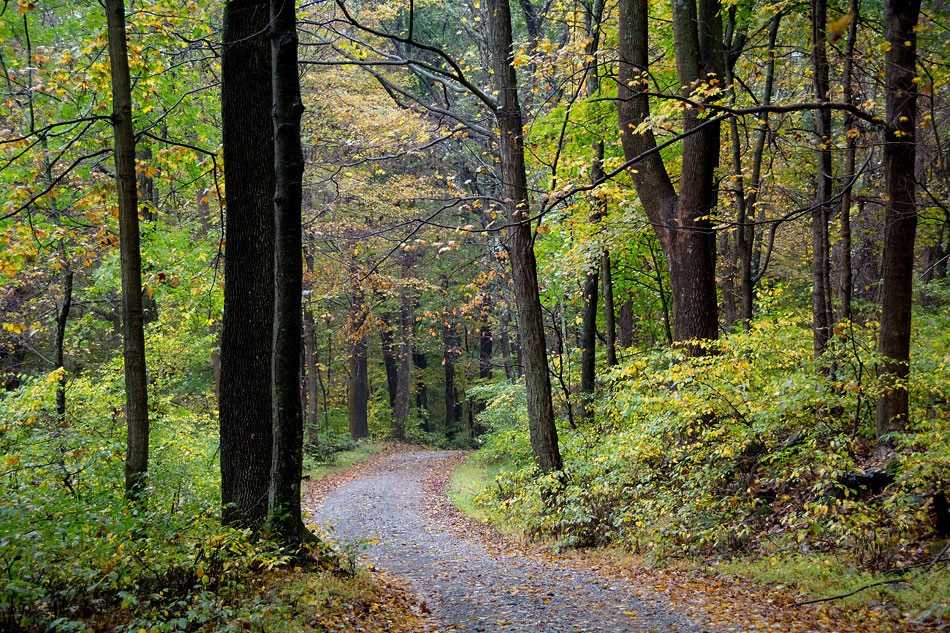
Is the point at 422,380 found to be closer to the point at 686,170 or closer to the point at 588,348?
the point at 588,348

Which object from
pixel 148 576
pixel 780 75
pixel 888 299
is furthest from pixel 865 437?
pixel 780 75

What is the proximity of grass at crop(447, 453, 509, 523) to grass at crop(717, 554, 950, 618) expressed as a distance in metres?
6.63

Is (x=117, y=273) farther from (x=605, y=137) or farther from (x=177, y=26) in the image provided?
(x=605, y=137)

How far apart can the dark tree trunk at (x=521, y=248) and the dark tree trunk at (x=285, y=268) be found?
519cm

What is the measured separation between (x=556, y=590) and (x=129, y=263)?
5.76 m

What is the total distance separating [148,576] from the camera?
16.9 ft

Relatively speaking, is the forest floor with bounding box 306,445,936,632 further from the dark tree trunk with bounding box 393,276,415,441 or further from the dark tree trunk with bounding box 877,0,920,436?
the dark tree trunk with bounding box 393,276,415,441

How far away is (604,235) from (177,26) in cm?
872

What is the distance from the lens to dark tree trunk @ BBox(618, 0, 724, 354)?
1052 cm

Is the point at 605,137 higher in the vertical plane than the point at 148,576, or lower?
higher

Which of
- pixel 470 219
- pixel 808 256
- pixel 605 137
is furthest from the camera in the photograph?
pixel 470 219

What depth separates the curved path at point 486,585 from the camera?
20.6ft

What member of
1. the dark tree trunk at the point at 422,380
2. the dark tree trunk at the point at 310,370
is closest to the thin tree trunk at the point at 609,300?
the dark tree trunk at the point at 310,370

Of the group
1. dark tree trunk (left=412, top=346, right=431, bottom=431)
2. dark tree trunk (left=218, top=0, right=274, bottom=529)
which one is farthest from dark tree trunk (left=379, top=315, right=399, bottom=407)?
dark tree trunk (left=218, top=0, right=274, bottom=529)
